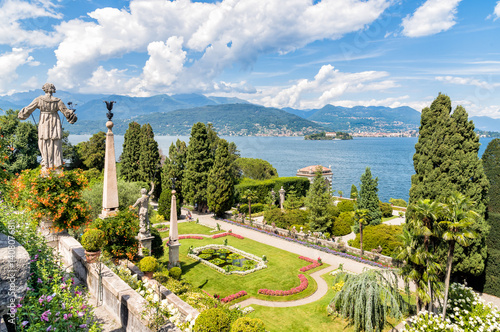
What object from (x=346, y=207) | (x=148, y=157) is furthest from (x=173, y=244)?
(x=346, y=207)

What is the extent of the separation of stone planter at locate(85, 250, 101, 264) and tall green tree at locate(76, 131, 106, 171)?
37.8 meters

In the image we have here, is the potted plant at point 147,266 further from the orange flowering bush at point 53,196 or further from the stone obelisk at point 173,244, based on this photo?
the stone obelisk at point 173,244

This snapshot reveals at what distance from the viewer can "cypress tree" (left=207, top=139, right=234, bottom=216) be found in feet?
107

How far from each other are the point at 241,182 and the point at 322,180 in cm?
1512

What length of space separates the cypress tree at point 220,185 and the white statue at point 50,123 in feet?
76.1

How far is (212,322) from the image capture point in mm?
6266

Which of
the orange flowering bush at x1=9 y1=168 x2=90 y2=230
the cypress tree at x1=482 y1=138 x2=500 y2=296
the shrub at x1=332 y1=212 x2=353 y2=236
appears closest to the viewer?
the orange flowering bush at x1=9 y1=168 x2=90 y2=230

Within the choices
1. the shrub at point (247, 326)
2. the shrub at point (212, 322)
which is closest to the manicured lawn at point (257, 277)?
the shrub at point (212, 322)

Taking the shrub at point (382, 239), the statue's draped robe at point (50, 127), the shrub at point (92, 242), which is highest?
the statue's draped robe at point (50, 127)

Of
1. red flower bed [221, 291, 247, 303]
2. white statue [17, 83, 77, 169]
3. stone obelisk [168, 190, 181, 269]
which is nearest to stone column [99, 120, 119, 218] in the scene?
white statue [17, 83, 77, 169]

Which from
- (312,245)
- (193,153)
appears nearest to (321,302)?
(312,245)

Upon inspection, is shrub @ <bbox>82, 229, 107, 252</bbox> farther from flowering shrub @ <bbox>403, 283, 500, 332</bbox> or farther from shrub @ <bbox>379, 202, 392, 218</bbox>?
shrub @ <bbox>379, 202, 392, 218</bbox>

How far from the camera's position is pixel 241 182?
4009 centimetres

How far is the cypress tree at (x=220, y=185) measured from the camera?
3259 centimetres
